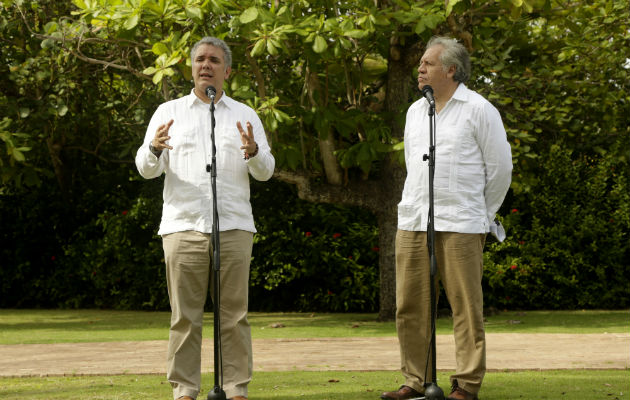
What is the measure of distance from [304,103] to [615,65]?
429 centimetres

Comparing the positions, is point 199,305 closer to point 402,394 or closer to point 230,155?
point 230,155

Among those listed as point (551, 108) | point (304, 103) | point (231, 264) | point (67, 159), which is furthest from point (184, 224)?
point (67, 159)

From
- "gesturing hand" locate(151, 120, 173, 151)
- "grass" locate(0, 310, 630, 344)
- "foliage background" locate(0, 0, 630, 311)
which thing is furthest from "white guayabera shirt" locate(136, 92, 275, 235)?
"grass" locate(0, 310, 630, 344)

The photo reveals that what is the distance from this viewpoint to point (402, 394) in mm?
4934

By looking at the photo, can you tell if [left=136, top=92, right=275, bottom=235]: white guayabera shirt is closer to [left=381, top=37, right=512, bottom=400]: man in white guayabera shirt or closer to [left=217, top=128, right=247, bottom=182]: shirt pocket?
[left=217, top=128, right=247, bottom=182]: shirt pocket

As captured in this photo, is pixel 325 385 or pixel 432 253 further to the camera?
pixel 325 385

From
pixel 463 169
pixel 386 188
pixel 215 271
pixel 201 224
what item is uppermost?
pixel 463 169

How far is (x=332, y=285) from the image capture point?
1227cm

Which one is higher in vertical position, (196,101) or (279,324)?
(196,101)

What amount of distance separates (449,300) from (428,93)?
1164 millimetres

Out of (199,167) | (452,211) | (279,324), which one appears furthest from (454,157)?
(279,324)

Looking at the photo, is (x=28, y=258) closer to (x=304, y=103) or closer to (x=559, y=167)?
(x=304, y=103)

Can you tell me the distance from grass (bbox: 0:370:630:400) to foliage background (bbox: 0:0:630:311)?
3149mm

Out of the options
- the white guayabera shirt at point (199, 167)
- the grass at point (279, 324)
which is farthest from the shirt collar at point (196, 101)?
the grass at point (279, 324)
